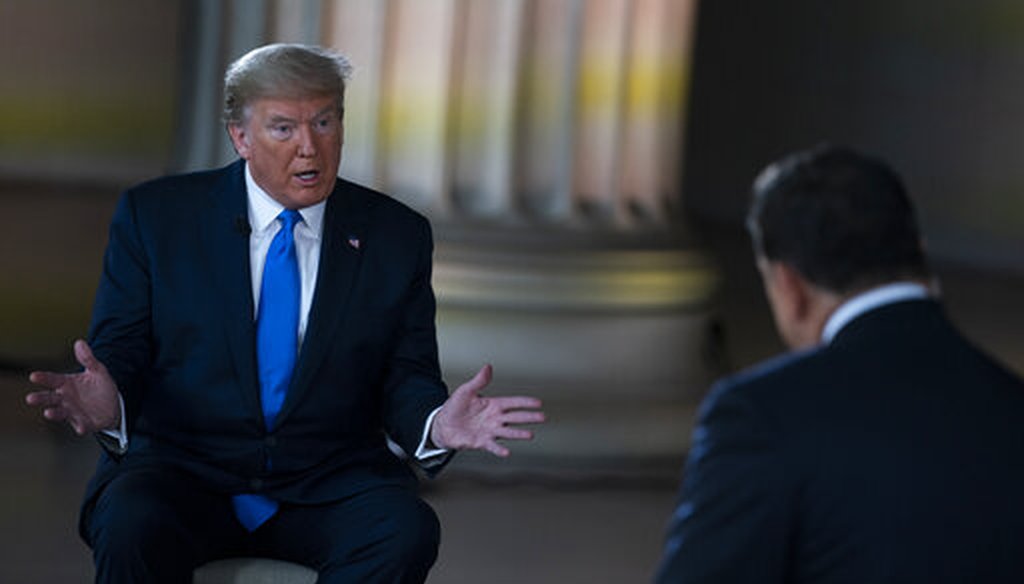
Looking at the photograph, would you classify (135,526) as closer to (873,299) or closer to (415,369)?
(415,369)

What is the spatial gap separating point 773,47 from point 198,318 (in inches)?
396

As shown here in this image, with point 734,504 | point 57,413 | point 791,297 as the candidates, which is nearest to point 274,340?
point 57,413

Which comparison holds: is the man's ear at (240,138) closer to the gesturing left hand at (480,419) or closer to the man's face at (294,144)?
the man's face at (294,144)

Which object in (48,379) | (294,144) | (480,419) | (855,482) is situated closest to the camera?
(855,482)

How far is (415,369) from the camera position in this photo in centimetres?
386

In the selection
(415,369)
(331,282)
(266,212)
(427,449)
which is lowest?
(427,449)

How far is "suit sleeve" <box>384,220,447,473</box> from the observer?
12.3ft

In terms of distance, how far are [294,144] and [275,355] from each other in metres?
0.39

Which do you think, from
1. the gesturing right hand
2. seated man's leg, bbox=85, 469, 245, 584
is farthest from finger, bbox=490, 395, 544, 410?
the gesturing right hand

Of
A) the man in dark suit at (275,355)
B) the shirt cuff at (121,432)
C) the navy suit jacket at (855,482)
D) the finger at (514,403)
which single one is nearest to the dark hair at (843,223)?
the navy suit jacket at (855,482)

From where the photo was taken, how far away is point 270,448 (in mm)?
3773

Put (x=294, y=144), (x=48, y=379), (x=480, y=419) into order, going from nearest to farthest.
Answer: (x=48, y=379) < (x=480, y=419) < (x=294, y=144)

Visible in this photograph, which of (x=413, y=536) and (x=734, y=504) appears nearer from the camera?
(x=734, y=504)

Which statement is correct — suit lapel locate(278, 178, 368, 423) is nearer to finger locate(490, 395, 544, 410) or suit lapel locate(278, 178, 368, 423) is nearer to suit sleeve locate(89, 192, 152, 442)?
suit sleeve locate(89, 192, 152, 442)
